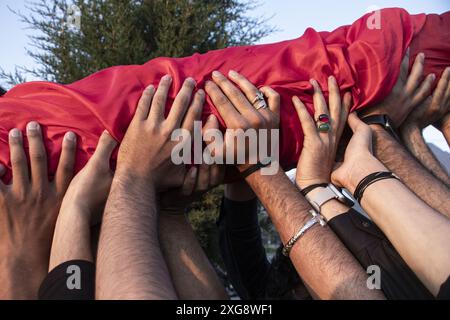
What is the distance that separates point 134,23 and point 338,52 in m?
3.60

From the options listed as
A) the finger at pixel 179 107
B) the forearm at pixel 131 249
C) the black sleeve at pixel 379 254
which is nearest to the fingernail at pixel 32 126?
the forearm at pixel 131 249

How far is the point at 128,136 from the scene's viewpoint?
1.50 metres

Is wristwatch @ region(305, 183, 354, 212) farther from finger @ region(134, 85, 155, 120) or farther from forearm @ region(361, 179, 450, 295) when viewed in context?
finger @ region(134, 85, 155, 120)

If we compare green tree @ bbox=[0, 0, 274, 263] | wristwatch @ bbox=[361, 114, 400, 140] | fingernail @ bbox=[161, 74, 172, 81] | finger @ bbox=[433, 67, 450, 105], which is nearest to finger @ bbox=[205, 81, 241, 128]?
fingernail @ bbox=[161, 74, 172, 81]

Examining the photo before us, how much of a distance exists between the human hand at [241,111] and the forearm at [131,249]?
343 mm

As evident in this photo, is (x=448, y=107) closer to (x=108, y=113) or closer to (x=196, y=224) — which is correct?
(x=108, y=113)

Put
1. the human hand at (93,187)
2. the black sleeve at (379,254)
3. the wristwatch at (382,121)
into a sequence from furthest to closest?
the wristwatch at (382,121) < the human hand at (93,187) < the black sleeve at (379,254)

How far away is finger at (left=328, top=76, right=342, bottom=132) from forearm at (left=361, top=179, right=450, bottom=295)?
0.35 meters

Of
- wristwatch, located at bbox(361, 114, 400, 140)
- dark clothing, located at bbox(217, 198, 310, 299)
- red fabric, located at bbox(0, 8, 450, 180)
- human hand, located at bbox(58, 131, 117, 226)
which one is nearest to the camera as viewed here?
human hand, located at bbox(58, 131, 117, 226)

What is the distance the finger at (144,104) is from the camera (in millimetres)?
1521

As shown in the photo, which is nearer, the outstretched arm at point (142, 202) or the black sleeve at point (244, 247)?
the outstretched arm at point (142, 202)

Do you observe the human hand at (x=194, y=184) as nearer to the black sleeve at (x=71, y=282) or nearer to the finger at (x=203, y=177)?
the finger at (x=203, y=177)

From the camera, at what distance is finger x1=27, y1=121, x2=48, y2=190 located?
57.7 inches

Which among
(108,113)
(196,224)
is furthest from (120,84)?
(196,224)
